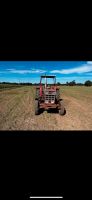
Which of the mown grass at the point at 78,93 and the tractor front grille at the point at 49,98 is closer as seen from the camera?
the tractor front grille at the point at 49,98

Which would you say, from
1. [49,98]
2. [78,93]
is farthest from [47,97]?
[78,93]

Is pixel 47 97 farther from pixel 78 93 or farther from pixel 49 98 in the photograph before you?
pixel 78 93

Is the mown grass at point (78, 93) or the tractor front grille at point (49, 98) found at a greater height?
the tractor front grille at point (49, 98)

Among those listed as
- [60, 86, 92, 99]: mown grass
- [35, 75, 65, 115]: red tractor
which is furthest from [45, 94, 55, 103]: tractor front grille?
[60, 86, 92, 99]: mown grass

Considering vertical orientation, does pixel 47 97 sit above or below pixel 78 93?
above

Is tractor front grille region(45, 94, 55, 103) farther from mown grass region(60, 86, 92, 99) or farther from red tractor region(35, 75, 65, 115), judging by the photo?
mown grass region(60, 86, 92, 99)

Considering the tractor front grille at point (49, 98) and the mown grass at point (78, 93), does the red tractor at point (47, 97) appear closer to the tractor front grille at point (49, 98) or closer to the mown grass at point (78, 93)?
the tractor front grille at point (49, 98)

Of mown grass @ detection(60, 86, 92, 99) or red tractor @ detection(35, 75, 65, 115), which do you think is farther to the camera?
mown grass @ detection(60, 86, 92, 99)

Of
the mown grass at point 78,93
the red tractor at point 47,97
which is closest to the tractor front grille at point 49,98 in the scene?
the red tractor at point 47,97

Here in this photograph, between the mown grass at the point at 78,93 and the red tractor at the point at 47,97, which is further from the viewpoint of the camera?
the mown grass at the point at 78,93

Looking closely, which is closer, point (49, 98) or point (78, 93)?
point (49, 98)
